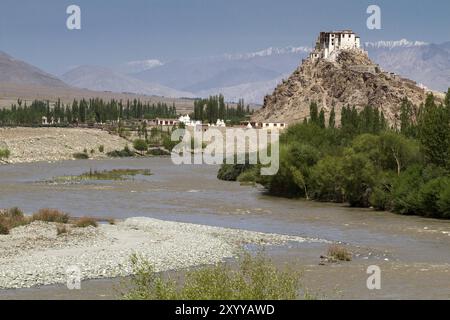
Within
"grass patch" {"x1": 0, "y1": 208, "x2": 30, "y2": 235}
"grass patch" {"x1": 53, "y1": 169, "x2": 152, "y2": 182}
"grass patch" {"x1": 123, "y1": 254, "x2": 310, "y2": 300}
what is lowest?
"grass patch" {"x1": 53, "y1": 169, "x2": 152, "y2": 182}

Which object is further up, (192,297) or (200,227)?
(192,297)

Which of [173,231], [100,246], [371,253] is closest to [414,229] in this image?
[371,253]

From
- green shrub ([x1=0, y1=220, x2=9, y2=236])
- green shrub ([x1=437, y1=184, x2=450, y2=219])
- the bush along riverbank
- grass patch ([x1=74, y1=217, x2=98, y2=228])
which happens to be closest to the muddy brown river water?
green shrub ([x1=437, y1=184, x2=450, y2=219])

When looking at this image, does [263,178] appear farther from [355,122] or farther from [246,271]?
[246,271]

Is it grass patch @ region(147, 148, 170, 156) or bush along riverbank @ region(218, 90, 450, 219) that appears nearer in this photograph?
bush along riverbank @ region(218, 90, 450, 219)

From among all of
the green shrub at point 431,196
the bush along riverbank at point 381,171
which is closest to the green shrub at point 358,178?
the bush along riverbank at point 381,171

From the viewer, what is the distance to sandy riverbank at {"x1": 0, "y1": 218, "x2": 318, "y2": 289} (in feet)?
90.6

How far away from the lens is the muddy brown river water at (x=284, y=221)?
25.8 meters

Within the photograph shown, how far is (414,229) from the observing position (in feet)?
138

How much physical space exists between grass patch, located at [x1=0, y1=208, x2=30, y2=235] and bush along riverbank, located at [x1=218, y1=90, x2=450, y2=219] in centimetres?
2317

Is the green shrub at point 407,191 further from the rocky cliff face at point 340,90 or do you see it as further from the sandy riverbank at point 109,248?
the rocky cliff face at point 340,90

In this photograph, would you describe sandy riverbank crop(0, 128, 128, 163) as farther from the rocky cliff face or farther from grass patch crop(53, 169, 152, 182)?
the rocky cliff face

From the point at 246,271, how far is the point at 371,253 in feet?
53.1

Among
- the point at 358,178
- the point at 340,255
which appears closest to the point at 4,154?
the point at 358,178
